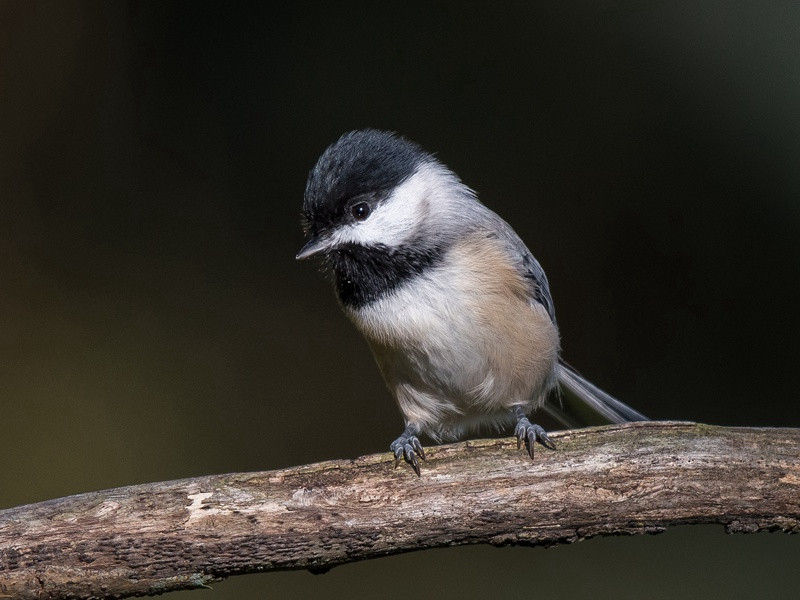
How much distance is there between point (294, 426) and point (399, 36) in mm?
1508

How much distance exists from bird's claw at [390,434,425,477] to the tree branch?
3 cm

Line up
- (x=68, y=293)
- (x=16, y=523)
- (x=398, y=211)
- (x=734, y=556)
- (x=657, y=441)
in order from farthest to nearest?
(x=68, y=293) < (x=734, y=556) < (x=398, y=211) < (x=657, y=441) < (x=16, y=523)

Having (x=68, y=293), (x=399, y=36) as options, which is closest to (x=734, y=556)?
(x=399, y=36)

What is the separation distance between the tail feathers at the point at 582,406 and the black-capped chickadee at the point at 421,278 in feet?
0.76

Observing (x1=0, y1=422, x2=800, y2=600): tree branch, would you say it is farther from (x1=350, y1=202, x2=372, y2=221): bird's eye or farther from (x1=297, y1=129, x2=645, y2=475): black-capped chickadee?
(x1=350, y1=202, x2=372, y2=221): bird's eye

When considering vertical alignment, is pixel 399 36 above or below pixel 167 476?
above

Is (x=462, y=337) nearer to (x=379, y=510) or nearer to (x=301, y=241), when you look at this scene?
(x=379, y=510)

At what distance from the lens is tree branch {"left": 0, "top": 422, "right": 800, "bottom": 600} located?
1.40m

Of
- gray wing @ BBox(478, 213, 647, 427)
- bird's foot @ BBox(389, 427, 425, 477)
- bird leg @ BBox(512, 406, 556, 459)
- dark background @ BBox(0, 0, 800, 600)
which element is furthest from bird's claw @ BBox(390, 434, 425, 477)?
dark background @ BBox(0, 0, 800, 600)

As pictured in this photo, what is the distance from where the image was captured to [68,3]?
2828 millimetres

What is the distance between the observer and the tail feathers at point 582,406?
2096mm

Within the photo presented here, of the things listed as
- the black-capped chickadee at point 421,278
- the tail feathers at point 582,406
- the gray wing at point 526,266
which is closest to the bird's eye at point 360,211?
the black-capped chickadee at point 421,278

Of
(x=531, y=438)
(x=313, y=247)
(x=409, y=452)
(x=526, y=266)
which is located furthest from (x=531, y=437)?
(x=313, y=247)

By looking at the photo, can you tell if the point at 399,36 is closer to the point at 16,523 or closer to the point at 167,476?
the point at 167,476
